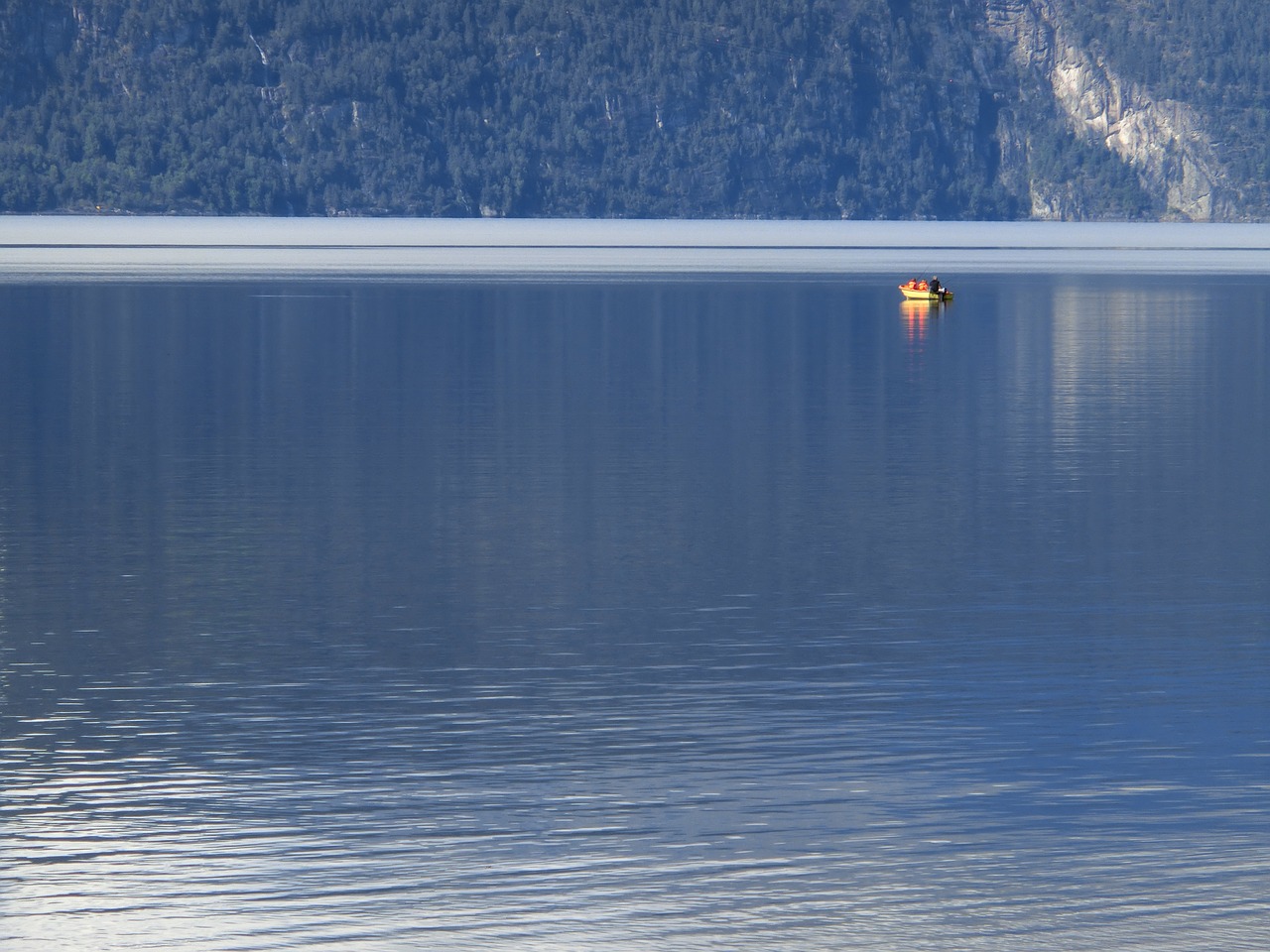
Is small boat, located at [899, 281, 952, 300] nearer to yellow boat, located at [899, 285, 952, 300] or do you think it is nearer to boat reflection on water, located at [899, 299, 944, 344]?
yellow boat, located at [899, 285, 952, 300]

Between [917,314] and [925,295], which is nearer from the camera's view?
[917,314]

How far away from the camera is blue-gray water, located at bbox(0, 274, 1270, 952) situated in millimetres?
15828

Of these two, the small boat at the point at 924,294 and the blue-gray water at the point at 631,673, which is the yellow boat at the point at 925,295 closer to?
the small boat at the point at 924,294

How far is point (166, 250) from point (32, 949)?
590ft

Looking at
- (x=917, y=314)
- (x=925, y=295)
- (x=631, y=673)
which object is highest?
(x=631, y=673)

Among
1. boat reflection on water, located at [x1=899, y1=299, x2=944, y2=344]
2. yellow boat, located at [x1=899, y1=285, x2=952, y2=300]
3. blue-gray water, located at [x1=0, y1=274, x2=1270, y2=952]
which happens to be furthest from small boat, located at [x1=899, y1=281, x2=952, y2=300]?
blue-gray water, located at [x1=0, y1=274, x2=1270, y2=952]

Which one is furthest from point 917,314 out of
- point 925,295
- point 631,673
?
point 631,673

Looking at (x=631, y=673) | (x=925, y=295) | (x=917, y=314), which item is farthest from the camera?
(x=925, y=295)

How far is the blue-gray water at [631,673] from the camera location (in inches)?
623

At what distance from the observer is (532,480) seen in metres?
38.0

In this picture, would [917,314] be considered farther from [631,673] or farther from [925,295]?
[631,673]

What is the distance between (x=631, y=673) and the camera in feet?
75.7

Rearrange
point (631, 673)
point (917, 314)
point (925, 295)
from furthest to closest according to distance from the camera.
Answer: point (925, 295)
point (917, 314)
point (631, 673)

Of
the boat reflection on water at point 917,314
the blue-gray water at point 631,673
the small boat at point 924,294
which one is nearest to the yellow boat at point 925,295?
the small boat at point 924,294
